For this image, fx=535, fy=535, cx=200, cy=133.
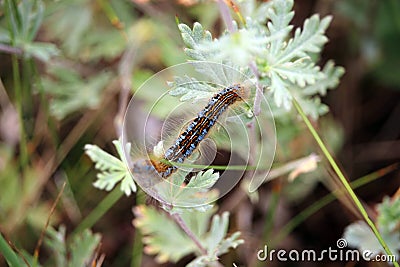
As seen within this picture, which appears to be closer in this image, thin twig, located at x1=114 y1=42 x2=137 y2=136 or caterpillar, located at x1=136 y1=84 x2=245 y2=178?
caterpillar, located at x1=136 y1=84 x2=245 y2=178

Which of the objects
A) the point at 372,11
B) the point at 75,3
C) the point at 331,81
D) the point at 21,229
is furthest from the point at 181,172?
the point at 372,11

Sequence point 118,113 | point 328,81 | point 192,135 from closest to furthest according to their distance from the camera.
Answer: point 192,135, point 328,81, point 118,113

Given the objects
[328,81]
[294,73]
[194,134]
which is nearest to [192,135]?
[194,134]

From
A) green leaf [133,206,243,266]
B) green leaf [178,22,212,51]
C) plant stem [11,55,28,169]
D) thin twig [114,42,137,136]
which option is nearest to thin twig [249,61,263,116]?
green leaf [178,22,212,51]
